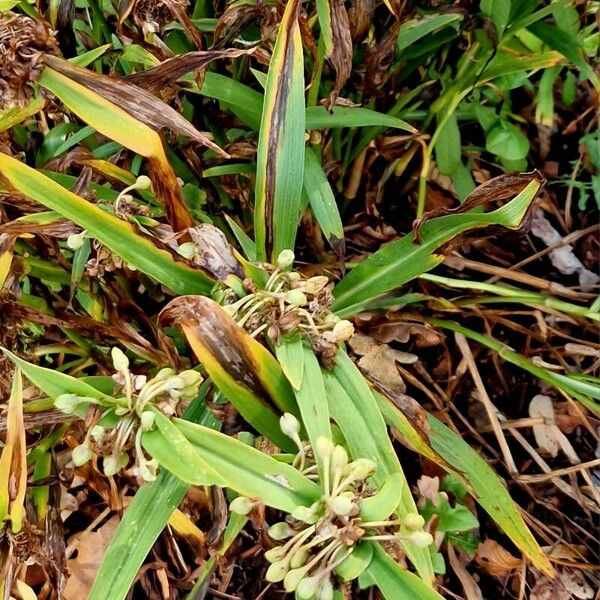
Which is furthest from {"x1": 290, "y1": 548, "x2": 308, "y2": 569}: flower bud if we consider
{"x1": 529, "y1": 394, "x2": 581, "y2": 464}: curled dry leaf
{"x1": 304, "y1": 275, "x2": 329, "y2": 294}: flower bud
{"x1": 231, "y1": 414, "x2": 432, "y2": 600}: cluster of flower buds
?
{"x1": 529, "y1": 394, "x2": 581, "y2": 464}: curled dry leaf

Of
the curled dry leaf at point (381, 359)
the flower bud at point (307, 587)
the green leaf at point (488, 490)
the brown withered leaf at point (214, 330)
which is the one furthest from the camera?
the curled dry leaf at point (381, 359)

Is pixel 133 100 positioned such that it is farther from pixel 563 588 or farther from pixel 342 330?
pixel 563 588

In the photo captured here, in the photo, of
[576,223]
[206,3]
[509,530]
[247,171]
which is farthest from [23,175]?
[576,223]

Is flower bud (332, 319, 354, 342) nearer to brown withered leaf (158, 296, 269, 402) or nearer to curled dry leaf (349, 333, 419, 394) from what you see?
brown withered leaf (158, 296, 269, 402)

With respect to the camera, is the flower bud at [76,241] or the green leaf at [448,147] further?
the green leaf at [448,147]

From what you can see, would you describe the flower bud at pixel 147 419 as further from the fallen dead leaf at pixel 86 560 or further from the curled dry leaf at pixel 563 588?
the curled dry leaf at pixel 563 588

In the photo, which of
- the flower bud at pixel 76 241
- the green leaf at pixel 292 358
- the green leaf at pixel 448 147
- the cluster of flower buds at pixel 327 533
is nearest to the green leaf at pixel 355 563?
the cluster of flower buds at pixel 327 533
